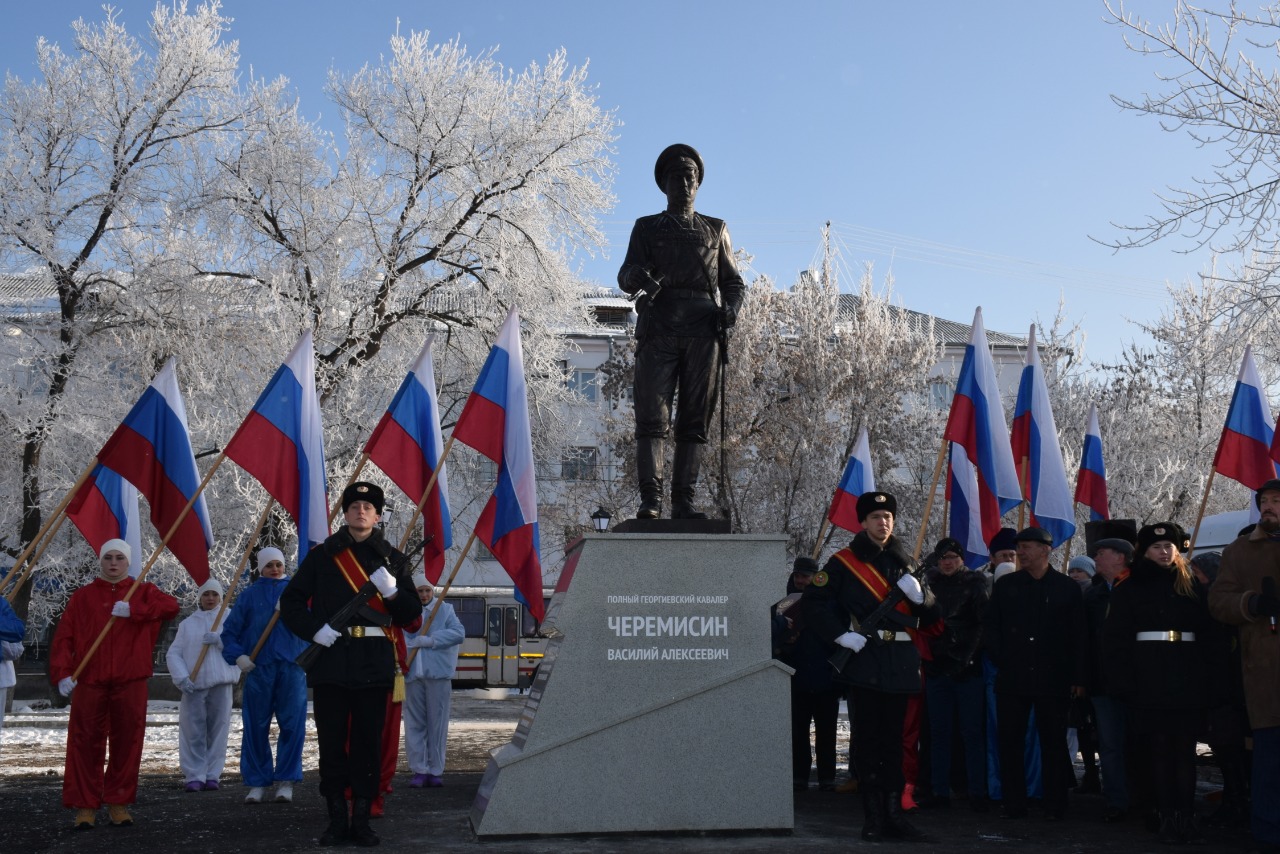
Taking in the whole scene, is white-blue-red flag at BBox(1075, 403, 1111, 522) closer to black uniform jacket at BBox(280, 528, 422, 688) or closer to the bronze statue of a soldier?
the bronze statue of a soldier

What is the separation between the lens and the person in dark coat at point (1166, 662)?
23.4ft

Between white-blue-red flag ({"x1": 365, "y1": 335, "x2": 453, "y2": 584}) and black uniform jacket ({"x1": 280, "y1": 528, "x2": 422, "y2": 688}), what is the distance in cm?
379

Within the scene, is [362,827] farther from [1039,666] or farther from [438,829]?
[1039,666]

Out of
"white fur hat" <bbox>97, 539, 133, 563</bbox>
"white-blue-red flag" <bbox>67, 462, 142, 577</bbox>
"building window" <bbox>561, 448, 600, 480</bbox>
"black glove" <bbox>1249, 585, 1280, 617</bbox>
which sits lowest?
"black glove" <bbox>1249, 585, 1280, 617</bbox>

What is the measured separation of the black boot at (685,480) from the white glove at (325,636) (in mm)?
2310

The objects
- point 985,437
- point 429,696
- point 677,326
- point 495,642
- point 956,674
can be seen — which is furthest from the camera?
point 495,642

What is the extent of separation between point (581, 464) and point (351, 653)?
27145 mm

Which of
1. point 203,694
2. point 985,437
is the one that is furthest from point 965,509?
point 203,694

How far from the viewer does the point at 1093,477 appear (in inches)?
551

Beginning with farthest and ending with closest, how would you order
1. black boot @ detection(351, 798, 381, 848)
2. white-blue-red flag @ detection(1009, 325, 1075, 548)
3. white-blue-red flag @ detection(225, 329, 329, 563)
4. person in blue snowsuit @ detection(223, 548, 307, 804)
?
white-blue-red flag @ detection(1009, 325, 1075, 548) < white-blue-red flag @ detection(225, 329, 329, 563) < person in blue snowsuit @ detection(223, 548, 307, 804) < black boot @ detection(351, 798, 381, 848)

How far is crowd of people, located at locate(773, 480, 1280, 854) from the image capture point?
268 inches

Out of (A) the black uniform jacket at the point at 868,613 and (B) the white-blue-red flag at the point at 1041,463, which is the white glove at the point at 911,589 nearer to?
(A) the black uniform jacket at the point at 868,613

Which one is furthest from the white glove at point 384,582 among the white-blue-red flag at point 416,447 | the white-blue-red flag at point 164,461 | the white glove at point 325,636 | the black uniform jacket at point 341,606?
the white-blue-red flag at point 416,447

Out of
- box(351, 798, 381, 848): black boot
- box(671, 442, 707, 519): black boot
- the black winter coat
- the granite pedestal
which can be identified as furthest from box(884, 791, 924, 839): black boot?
box(351, 798, 381, 848): black boot
